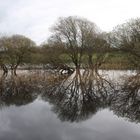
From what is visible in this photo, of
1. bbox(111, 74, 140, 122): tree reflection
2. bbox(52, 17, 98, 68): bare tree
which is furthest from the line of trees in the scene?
bbox(111, 74, 140, 122): tree reflection

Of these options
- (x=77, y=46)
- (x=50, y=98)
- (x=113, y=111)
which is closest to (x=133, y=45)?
(x=77, y=46)

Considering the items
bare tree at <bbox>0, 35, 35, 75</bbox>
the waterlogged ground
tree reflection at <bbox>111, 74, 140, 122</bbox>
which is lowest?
the waterlogged ground

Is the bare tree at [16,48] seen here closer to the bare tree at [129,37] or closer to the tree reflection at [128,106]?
the bare tree at [129,37]

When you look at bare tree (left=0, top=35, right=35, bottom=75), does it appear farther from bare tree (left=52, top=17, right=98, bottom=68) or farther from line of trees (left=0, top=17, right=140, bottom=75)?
bare tree (left=52, top=17, right=98, bottom=68)

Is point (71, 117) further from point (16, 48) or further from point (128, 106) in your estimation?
point (16, 48)

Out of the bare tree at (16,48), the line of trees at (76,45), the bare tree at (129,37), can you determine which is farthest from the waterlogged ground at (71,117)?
the bare tree at (16,48)

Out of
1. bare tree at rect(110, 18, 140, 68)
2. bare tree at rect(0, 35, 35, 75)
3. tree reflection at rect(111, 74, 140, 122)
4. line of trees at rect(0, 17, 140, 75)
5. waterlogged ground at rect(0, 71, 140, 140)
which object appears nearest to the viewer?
waterlogged ground at rect(0, 71, 140, 140)

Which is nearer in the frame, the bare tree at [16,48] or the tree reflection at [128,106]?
the tree reflection at [128,106]

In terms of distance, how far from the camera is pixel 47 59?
58.2m

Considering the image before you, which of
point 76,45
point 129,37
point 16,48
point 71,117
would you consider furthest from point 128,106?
point 16,48

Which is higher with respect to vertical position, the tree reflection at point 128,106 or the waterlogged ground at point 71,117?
the tree reflection at point 128,106

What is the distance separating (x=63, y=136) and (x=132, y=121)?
3.66 metres

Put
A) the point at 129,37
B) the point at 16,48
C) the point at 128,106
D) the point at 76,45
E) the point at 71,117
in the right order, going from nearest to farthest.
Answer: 1. the point at 71,117
2. the point at 128,106
3. the point at 129,37
4. the point at 76,45
5. the point at 16,48

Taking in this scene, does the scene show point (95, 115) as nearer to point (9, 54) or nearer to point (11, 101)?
point (11, 101)
